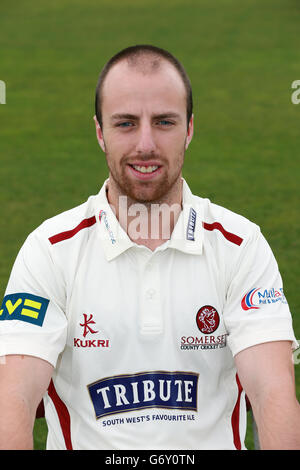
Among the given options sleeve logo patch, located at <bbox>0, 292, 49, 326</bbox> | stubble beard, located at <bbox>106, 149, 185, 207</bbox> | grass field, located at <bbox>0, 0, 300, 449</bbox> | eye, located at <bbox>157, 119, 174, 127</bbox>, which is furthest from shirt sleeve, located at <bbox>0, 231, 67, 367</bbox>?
grass field, located at <bbox>0, 0, 300, 449</bbox>

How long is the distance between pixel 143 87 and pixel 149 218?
0.45 metres

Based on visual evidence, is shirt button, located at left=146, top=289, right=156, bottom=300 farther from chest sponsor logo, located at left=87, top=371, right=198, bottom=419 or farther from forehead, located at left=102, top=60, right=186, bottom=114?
forehead, located at left=102, top=60, right=186, bottom=114

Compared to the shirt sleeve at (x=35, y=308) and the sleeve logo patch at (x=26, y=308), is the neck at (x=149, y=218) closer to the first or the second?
the shirt sleeve at (x=35, y=308)

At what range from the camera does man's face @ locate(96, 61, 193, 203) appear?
2.74 m

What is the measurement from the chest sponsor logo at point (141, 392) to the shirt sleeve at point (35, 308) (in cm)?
21

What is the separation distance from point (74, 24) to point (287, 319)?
16460 mm

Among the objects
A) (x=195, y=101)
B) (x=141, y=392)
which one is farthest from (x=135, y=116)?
(x=195, y=101)

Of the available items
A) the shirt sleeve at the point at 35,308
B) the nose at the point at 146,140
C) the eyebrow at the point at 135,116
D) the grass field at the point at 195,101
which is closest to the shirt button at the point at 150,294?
the shirt sleeve at the point at 35,308

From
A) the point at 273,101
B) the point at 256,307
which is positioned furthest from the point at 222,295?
the point at 273,101

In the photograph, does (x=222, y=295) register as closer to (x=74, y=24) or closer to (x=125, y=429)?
(x=125, y=429)

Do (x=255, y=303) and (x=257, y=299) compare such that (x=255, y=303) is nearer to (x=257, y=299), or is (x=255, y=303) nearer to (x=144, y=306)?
(x=257, y=299)

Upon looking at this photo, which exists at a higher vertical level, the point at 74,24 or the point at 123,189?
the point at 74,24

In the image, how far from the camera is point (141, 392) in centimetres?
279

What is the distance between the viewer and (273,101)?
41.7 feet
